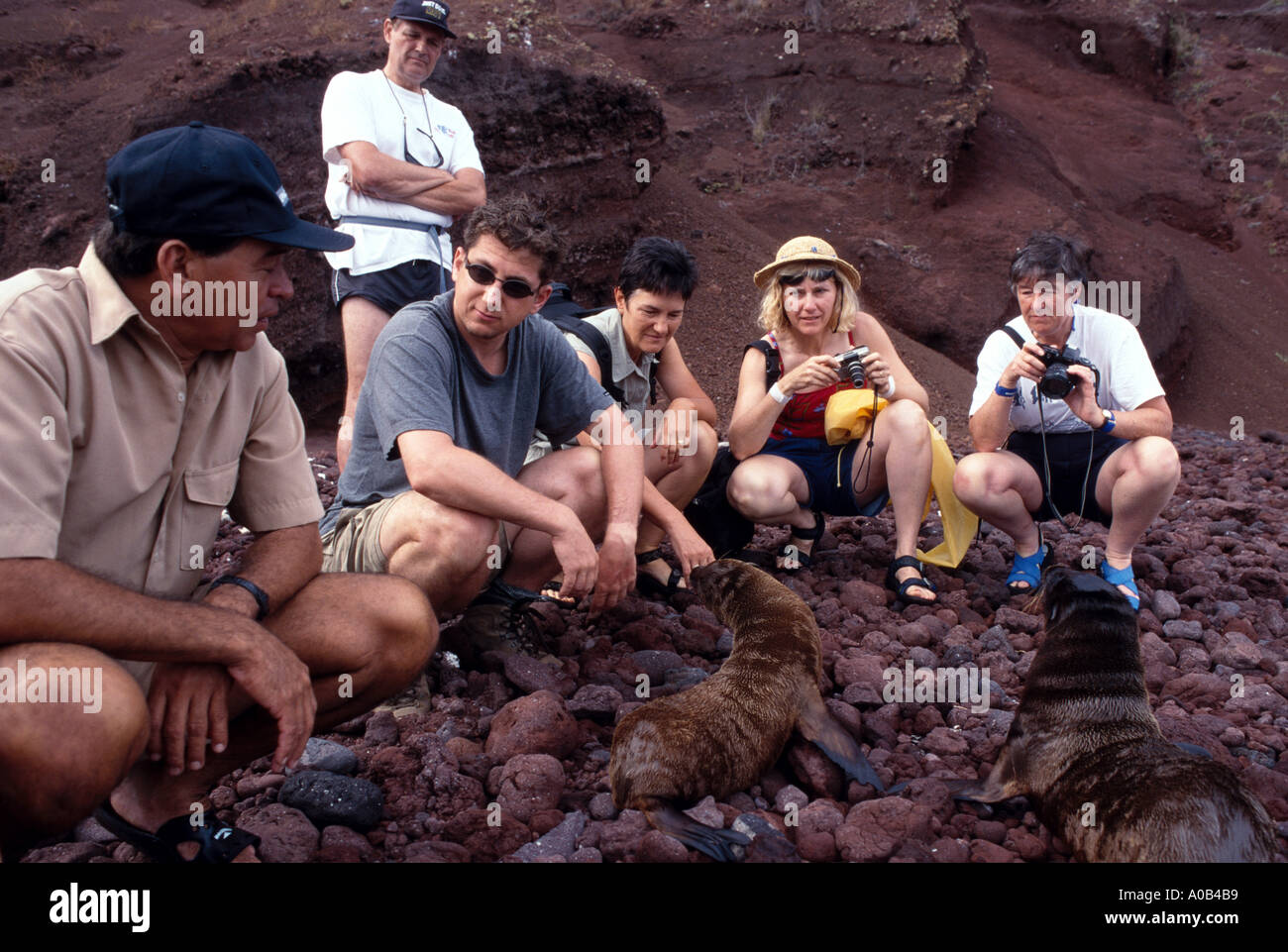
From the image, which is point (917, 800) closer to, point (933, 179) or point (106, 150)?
→ point (106, 150)

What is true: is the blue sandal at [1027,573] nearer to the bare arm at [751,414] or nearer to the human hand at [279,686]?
the bare arm at [751,414]

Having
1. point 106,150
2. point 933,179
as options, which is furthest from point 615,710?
point 933,179

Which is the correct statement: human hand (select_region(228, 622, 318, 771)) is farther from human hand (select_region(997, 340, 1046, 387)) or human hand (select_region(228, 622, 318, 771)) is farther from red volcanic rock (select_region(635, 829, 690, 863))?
human hand (select_region(997, 340, 1046, 387))

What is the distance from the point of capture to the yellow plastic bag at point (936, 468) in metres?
5.39

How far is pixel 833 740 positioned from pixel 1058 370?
2.28 metres

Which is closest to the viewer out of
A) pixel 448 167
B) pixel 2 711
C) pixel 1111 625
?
pixel 2 711

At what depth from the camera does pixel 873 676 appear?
416cm

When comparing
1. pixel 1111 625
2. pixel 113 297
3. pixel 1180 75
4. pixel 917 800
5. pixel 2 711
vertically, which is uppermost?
pixel 1180 75

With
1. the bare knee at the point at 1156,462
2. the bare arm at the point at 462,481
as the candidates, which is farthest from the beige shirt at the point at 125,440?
the bare knee at the point at 1156,462

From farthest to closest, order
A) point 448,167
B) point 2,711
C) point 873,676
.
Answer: point 448,167
point 873,676
point 2,711

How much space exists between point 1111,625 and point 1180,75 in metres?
20.1

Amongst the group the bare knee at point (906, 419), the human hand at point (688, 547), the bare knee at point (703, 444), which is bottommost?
the human hand at point (688, 547)

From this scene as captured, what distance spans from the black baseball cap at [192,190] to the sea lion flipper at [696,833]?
1.99m
